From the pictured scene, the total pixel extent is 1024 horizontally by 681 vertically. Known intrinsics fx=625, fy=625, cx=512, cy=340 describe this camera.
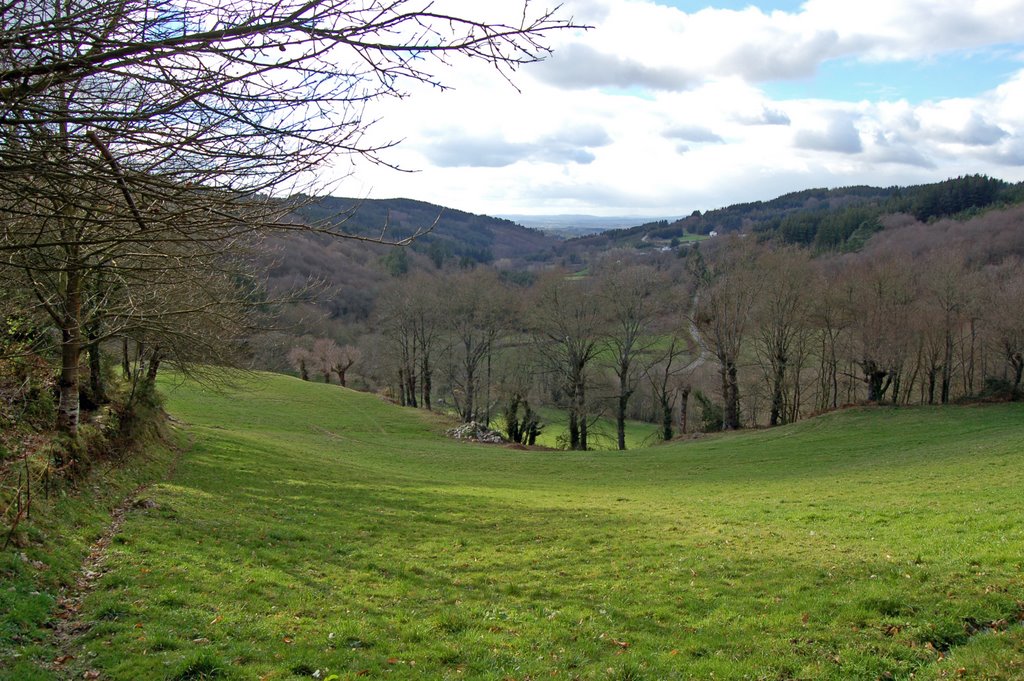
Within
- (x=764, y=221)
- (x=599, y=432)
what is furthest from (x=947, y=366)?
(x=764, y=221)

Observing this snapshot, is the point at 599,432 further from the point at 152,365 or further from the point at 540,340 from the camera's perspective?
the point at 152,365

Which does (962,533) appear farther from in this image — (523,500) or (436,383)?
(436,383)

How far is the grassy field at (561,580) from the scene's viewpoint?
21.1ft

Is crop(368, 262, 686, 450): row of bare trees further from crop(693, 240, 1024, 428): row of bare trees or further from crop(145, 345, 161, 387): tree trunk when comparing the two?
crop(145, 345, 161, 387): tree trunk

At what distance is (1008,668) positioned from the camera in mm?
5887

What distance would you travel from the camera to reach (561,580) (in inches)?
384

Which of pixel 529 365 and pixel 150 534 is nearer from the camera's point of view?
pixel 150 534

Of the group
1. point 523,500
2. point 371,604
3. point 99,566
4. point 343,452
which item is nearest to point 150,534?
point 99,566

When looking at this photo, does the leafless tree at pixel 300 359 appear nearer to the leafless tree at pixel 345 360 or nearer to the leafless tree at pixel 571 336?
the leafless tree at pixel 345 360

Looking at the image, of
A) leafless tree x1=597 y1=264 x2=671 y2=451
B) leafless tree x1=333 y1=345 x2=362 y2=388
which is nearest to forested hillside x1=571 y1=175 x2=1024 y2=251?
leafless tree x1=597 y1=264 x2=671 y2=451

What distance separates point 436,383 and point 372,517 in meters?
44.1

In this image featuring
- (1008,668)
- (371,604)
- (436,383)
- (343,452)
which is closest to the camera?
(1008,668)

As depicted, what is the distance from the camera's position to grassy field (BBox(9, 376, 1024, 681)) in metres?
6.42

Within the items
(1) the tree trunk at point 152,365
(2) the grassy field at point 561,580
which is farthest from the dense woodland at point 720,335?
(1) the tree trunk at point 152,365
